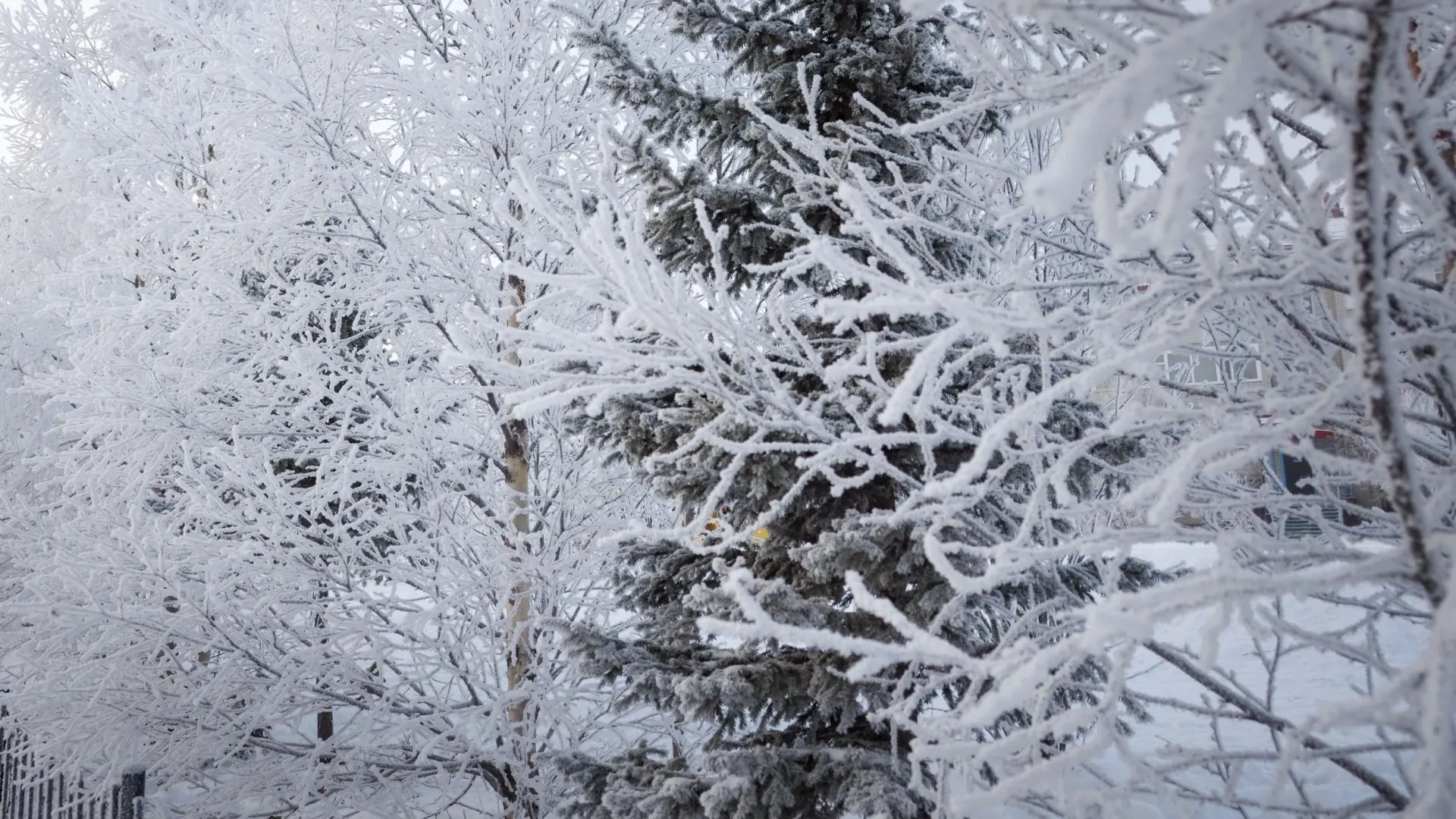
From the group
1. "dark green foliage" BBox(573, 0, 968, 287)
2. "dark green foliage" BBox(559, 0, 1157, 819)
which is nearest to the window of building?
"dark green foliage" BBox(559, 0, 1157, 819)

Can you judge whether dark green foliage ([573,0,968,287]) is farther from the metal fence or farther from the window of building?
the metal fence

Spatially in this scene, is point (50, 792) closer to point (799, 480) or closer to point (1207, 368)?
point (799, 480)

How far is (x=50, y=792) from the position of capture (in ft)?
20.4

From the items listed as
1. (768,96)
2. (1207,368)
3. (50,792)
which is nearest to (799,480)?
(768,96)

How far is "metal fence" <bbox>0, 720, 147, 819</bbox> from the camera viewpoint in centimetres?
500

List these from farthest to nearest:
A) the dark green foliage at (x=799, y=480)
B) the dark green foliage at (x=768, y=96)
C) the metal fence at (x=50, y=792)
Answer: the metal fence at (x=50, y=792)
the dark green foliage at (x=768, y=96)
the dark green foliage at (x=799, y=480)

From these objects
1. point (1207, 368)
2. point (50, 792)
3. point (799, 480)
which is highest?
point (1207, 368)

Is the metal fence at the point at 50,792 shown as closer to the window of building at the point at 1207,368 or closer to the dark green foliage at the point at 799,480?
the dark green foliage at the point at 799,480

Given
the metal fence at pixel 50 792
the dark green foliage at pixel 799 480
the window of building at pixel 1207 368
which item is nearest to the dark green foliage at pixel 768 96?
the dark green foliage at pixel 799 480

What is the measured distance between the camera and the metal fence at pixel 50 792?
5.00 m

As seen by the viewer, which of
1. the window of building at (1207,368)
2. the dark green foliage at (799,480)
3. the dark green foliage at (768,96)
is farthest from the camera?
the dark green foliage at (768,96)

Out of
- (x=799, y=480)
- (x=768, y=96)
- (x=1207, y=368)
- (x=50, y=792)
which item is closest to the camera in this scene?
(x=799, y=480)

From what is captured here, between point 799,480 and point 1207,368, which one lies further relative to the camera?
point 1207,368

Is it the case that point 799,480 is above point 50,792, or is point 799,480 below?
above
